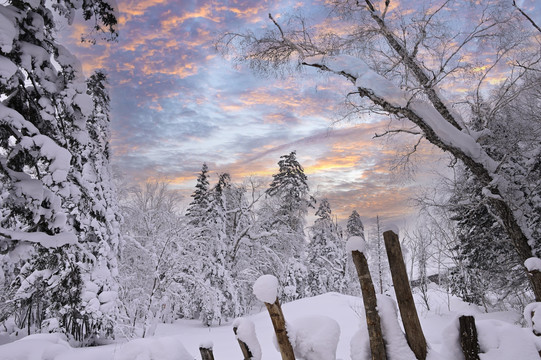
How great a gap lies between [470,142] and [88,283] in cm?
1278

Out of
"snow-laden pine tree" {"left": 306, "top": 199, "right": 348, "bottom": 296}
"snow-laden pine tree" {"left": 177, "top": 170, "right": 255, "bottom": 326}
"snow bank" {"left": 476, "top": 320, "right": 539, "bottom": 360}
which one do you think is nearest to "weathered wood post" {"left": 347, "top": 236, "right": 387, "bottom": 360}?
"snow bank" {"left": 476, "top": 320, "right": 539, "bottom": 360}

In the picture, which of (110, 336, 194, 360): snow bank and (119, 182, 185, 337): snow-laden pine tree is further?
(119, 182, 185, 337): snow-laden pine tree

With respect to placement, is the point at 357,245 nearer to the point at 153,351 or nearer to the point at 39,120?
the point at 153,351

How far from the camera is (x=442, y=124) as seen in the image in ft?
28.3

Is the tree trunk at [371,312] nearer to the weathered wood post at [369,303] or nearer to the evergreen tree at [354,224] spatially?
the weathered wood post at [369,303]

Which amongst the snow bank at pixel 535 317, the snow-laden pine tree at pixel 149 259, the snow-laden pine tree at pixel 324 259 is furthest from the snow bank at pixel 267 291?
the snow-laden pine tree at pixel 324 259

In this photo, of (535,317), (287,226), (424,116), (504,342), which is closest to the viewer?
(504,342)

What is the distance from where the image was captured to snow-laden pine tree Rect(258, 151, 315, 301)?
1001 inches

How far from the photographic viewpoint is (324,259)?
100 ft

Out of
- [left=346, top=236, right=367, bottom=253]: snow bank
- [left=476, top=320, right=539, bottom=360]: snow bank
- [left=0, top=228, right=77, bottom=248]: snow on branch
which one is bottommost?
[left=476, top=320, right=539, bottom=360]: snow bank

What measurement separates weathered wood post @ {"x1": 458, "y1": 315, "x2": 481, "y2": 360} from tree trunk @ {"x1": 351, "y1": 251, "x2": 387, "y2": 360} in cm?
69

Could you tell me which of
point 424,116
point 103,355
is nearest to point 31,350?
point 103,355

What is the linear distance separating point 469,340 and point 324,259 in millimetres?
28598

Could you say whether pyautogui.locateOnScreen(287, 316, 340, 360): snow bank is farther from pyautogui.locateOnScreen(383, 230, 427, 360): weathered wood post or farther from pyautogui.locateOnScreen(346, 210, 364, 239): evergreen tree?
pyautogui.locateOnScreen(346, 210, 364, 239): evergreen tree
